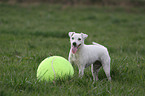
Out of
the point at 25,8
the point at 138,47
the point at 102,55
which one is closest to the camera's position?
the point at 102,55

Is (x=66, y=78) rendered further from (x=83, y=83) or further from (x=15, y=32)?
(x=15, y=32)

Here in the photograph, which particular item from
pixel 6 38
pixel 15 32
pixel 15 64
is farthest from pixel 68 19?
pixel 15 64

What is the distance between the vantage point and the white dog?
3912 millimetres

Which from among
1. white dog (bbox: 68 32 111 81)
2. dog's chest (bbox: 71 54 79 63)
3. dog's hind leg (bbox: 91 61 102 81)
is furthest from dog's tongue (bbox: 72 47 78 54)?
dog's hind leg (bbox: 91 61 102 81)

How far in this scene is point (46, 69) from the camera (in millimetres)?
3611

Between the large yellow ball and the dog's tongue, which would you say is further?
the dog's tongue

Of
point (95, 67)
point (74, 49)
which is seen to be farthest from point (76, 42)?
point (95, 67)

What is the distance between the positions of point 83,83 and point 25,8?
560 inches

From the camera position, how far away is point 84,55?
4.03 meters

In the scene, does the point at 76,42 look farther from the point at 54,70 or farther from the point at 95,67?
the point at 95,67

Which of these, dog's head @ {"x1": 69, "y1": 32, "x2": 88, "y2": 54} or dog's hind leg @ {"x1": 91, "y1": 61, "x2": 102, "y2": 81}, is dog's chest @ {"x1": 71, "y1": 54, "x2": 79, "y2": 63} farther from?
dog's hind leg @ {"x1": 91, "y1": 61, "x2": 102, "y2": 81}

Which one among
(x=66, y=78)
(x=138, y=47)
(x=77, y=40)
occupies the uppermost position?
(x=77, y=40)

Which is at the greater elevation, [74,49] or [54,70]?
[74,49]

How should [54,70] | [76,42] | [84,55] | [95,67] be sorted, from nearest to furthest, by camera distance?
[54,70]
[76,42]
[84,55]
[95,67]
